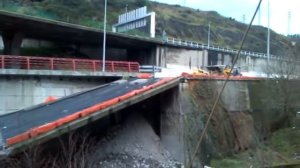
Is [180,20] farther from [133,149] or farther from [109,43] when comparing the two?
[133,149]

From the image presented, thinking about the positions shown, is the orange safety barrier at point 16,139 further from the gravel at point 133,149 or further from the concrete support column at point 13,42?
the concrete support column at point 13,42

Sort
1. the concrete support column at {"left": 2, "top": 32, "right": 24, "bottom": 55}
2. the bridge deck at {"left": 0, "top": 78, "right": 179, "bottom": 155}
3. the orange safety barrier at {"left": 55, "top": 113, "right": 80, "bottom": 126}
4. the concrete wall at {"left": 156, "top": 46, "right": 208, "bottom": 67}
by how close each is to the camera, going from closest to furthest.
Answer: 1. the bridge deck at {"left": 0, "top": 78, "right": 179, "bottom": 155}
2. the orange safety barrier at {"left": 55, "top": 113, "right": 80, "bottom": 126}
3. the concrete support column at {"left": 2, "top": 32, "right": 24, "bottom": 55}
4. the concrete wall at {"left": 156, "top": 46, "right": 208, "bottom": 67}

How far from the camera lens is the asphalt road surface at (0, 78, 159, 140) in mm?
18188

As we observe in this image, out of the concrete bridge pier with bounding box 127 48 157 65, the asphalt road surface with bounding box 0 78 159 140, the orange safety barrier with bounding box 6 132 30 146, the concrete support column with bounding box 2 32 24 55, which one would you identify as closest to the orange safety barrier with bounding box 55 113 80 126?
the asphalt road surface with bounding box 0 78 159 140

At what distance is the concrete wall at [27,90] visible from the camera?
27.0 meters

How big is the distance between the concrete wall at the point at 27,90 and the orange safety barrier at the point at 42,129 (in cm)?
1150


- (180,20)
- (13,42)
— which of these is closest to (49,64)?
(13,42)

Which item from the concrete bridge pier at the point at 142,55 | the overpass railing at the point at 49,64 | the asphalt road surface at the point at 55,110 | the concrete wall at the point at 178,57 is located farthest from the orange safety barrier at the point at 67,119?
the concrete bridge pier at the point at 142,55

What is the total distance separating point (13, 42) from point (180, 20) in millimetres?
68316

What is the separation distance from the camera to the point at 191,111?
69.4 feet

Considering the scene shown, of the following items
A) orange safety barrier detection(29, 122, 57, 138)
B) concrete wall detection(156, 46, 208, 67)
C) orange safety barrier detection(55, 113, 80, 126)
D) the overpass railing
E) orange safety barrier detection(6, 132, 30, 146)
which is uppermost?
concrete wall detection(156, 46, 208, 67)

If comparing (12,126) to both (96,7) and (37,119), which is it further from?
(96,7)

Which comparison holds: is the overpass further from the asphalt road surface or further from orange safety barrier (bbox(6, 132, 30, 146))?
orange safety barrier (bbox(6, 132, 30, 146))

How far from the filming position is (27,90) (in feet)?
90.6
